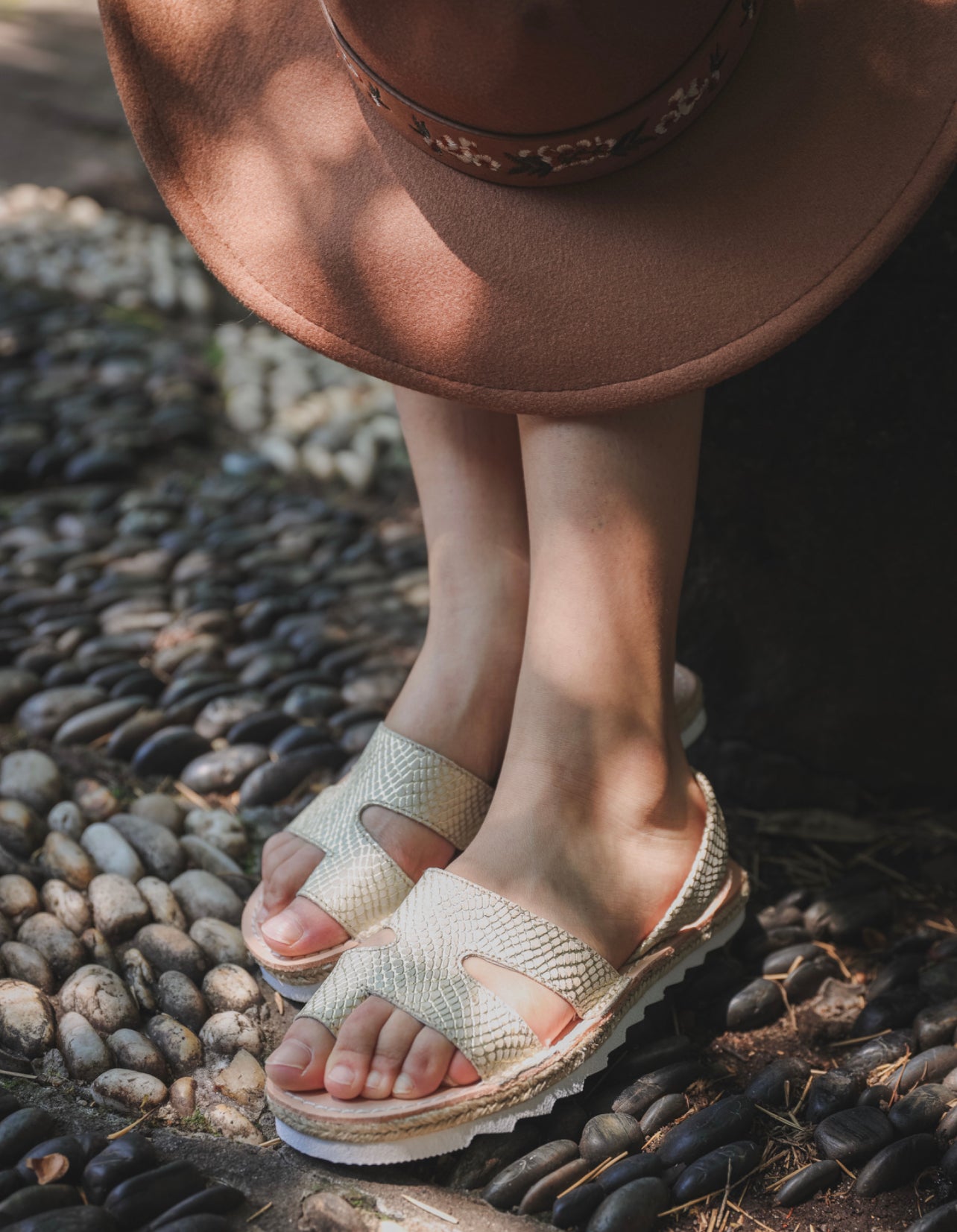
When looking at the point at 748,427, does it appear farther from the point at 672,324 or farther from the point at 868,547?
the point at 672,324

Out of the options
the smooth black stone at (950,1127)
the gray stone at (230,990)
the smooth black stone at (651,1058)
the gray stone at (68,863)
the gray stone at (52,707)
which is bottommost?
the gray stone at (52,707)

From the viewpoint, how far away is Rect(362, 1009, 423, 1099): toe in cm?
87

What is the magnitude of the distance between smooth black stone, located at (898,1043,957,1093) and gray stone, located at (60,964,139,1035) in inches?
26.8

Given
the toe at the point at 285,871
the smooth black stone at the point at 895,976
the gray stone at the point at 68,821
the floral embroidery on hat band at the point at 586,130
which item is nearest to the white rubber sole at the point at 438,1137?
the toe at the point at 285,871

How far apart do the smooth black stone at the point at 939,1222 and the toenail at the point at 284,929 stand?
54 centimetres

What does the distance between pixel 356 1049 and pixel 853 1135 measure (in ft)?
1.33

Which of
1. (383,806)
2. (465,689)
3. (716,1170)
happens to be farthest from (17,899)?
(716,1170)

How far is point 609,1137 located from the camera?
2.96 ft

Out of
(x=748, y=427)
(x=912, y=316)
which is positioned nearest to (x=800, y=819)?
(x=748, y=427)

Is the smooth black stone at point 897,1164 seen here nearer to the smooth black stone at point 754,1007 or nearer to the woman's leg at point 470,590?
the smooth black stone at point 754,1007

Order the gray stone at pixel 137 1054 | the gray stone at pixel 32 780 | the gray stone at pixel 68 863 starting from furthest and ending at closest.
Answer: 1. the gray stone at pixel 32 780
2. the gray stone at pixel 68 863
3. the gray stone at pixel 137 1054

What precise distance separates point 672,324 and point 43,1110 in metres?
0.80

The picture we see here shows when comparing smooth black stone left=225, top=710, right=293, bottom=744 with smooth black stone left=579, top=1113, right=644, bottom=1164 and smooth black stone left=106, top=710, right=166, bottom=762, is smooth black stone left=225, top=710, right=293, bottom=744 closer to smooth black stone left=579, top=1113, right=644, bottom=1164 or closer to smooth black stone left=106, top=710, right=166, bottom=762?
smooth black stone left=106, top=710, right=166, bottom=762

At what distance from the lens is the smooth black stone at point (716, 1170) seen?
0.87 meters
